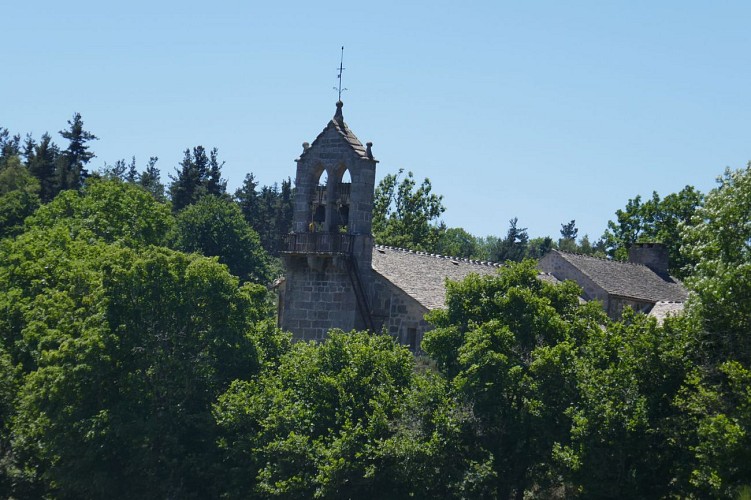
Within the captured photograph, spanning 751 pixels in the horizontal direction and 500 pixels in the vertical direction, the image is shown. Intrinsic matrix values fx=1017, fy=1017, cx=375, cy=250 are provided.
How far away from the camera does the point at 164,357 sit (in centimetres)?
3209

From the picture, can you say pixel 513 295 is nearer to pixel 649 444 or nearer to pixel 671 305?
pixel 649 444

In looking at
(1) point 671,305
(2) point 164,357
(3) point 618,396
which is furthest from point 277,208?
(3) point 618,396

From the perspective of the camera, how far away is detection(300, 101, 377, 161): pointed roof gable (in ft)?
124

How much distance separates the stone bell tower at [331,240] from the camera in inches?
1481

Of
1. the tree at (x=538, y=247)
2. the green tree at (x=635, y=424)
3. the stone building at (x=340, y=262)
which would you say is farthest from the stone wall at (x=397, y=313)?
the tree at (x=538, y=247)

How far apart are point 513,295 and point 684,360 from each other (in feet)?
19.3

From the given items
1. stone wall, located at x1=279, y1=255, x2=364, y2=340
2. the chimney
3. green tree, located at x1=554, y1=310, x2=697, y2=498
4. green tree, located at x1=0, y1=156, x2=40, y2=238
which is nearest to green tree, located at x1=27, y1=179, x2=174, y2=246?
green tree, located at x1=0, y1=156, x2=40, y2=238

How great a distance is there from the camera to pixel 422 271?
40094mm

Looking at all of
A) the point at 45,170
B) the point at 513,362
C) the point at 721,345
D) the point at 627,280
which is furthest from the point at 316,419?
the point at 45,170

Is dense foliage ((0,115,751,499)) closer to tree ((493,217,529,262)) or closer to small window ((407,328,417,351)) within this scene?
small window ((407,328,417,351))

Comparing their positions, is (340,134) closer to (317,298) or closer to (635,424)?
(317,298)

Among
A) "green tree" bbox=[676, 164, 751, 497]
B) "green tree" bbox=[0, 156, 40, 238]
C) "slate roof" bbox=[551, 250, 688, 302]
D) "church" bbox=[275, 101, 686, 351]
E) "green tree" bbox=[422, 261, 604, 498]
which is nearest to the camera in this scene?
"green tree" bbox=[676, 164, 751, 497]

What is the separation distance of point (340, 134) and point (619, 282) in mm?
17818

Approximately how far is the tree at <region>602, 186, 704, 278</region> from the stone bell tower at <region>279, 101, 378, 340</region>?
32.2m
